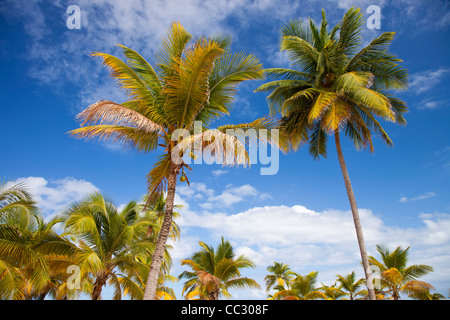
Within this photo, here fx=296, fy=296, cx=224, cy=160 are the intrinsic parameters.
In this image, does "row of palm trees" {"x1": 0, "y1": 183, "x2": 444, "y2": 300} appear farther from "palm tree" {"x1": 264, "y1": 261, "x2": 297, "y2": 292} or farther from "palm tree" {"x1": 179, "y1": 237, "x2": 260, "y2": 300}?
"palm tree" {"x1": 264, "y1": 261, "x2": 297, "y2": 292}

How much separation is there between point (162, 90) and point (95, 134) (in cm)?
281

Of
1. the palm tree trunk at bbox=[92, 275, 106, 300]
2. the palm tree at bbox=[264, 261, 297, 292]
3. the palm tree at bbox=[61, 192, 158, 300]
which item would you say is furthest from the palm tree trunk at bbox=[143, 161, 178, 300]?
the palm tree at bbox=[264, 261, 297, 292]

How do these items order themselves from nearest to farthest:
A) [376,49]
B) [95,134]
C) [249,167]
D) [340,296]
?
[249,167] < [95,134] < [376,49] < [340,296]

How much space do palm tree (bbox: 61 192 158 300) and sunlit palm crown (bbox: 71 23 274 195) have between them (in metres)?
4.09

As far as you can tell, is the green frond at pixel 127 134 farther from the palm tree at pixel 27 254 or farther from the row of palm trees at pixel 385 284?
the row of palm trees at pixel 385 284

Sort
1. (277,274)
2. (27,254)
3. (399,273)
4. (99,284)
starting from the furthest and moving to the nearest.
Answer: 1. (277,274)
2. (399,273)
3. (99,284)
4. (27,254)

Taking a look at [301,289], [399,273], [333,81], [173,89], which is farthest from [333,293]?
[173,89]

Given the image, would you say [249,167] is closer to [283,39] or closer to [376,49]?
[283,39]

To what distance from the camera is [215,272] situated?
69.1ft

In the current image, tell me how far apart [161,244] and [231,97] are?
224 inches

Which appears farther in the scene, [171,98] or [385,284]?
[385,284]

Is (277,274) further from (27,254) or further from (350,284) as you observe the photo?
(27,254)
